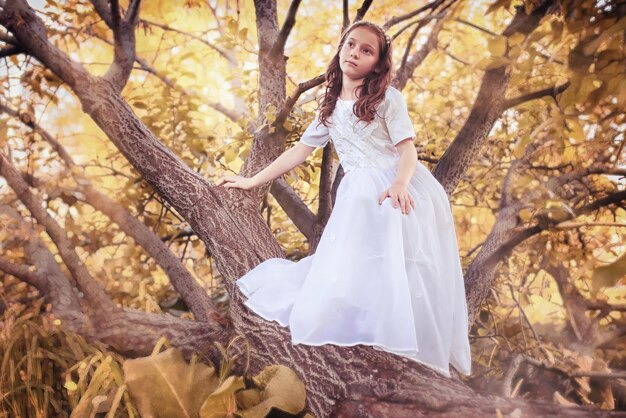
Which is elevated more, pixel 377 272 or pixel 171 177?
pixel 171 177

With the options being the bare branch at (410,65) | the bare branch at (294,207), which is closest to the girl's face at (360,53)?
the bare branch at (410,65)

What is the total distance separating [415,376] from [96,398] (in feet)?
3.15

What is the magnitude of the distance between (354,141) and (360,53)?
31cm

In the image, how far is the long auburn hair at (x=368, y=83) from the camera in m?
1.74

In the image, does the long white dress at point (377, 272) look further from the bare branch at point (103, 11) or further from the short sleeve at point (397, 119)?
the bare branch at point (103, 11)

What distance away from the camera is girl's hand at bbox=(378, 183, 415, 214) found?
1578 mm

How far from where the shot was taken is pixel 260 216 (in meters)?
2.01

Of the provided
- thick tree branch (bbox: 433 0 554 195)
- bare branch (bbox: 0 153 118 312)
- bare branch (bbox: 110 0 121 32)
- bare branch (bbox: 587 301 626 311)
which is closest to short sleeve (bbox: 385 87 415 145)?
thick tree branch (bbox: 433 0 554 195)

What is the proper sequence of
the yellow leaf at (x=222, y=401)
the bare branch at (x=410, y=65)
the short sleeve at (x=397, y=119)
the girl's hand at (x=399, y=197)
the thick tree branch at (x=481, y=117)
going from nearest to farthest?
1. the yellow leaf at (x=222, y=401)
2. the girl's hand at (x=399, y=197)
3. the short sleeve at (x=397, y=119)
4. the thick tree branch at (x=481, y=117)
5. the bare branch at (x=410, y=65)

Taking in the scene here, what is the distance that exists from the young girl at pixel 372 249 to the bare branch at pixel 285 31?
0.30 m

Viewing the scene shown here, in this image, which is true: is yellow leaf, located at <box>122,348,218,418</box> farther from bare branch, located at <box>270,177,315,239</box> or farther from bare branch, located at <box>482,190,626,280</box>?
bare branch, located at <box>482,190,626,280</box>

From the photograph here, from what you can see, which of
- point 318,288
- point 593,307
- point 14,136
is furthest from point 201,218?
point 593,307

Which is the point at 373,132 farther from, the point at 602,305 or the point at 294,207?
the point at 602,305

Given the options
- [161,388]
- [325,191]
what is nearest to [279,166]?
[325,191]
